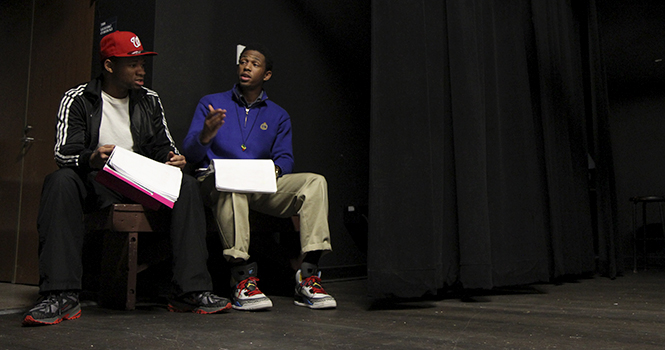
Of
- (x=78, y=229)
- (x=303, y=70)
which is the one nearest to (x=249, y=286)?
(x=78, y=229)

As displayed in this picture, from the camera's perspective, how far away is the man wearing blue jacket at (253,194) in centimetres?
180

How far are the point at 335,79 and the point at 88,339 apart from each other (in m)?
2.18

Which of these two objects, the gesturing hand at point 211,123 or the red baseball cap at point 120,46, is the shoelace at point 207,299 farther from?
the red baseball cap at point 120,46

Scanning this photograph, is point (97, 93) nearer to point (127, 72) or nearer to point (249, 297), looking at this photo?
point (127, 72)

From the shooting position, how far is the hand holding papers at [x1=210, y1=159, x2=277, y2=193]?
1771 mm

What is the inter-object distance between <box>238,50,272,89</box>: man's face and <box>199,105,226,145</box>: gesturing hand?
1.17ft

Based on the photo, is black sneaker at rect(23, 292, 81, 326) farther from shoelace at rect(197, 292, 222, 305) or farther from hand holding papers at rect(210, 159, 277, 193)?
hand holding papers at rect(210, 159, 277, 193)

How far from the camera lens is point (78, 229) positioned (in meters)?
1.59

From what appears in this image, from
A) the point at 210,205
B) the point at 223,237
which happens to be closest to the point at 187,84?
the point at 210,205

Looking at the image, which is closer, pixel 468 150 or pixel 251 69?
pixel 468 150

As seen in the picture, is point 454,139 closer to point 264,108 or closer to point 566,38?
point 264,108

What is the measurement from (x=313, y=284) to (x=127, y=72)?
1.06 meters

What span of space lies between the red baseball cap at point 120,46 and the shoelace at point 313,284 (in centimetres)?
106

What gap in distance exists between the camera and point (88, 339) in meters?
1.20
